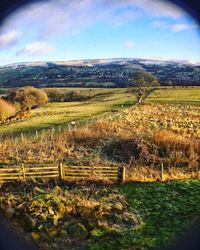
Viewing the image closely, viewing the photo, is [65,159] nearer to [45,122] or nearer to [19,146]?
[19,146]

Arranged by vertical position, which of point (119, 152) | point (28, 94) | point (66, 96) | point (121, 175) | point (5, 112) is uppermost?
point (28, 94)

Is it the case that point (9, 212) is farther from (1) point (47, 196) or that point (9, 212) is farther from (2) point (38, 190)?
(2) point (38, 190)

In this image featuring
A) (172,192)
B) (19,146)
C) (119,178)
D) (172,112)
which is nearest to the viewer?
(172,192)

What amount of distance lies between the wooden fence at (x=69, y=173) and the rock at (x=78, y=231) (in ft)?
12.3

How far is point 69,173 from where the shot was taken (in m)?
12.0

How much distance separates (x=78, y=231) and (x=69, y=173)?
4303 mm

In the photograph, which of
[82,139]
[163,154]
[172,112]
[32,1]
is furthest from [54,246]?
[172,112]

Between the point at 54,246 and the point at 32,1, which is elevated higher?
the point at 32,1

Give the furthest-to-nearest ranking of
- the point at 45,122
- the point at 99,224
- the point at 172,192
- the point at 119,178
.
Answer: the point at 45,122 → the point at 119,178 → the point at 172,192 → the point at 99,224

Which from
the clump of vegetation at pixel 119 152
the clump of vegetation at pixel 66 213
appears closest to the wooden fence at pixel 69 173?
the clump of vegetation at pixel 119 152

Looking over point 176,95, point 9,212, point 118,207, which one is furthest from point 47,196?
point 176,95

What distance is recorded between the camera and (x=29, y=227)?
329 inches

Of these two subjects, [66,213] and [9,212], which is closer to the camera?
[66,213]

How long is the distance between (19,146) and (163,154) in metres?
7.33
